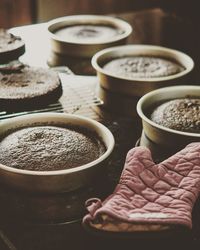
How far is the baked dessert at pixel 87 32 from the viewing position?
2660mm

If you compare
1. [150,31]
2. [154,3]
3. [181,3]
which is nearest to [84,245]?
[150,31]

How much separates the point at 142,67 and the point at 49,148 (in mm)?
867

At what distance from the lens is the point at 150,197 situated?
1426mm

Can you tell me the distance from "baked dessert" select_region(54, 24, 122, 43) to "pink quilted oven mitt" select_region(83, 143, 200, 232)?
1205mm

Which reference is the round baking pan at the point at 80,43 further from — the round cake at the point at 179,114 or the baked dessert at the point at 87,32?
the round cake at the point at 179,114

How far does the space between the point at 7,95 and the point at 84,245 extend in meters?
0.84

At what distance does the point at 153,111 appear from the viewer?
1906mm

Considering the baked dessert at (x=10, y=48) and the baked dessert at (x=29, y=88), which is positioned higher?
the baked dessert at (x=10, y=48)

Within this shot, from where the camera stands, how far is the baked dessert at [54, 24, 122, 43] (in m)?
2.66

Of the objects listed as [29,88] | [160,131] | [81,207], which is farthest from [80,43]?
[81,207]

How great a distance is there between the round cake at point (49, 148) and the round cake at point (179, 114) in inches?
10.7

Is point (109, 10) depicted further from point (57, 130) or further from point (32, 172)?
point (32, 172)

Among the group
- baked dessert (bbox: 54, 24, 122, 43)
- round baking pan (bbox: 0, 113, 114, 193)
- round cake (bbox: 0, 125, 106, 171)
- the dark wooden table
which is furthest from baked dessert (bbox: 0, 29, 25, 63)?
round baking pan (bbox: 0, 113, 114, 193)

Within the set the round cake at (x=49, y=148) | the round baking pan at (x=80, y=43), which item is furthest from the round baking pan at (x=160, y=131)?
the round baking pan at (x=80, y=43)
